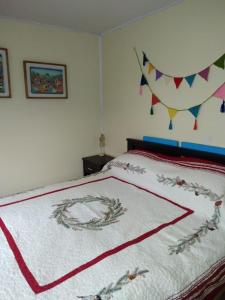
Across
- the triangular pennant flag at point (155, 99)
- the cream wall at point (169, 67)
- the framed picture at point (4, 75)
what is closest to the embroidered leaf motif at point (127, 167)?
the cream wall at point (169, 67)

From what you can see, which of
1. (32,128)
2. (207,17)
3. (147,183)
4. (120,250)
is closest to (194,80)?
(207,17)

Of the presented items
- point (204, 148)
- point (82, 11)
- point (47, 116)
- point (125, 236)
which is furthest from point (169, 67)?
point (125, 236)

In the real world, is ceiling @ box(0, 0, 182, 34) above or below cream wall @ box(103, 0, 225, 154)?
above

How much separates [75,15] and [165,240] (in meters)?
2.38

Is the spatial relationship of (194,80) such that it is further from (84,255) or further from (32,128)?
(32,128)

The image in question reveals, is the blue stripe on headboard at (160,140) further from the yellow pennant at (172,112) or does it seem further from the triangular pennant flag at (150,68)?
the triangular pennant flag at (150,68)

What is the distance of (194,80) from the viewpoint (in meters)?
2.08

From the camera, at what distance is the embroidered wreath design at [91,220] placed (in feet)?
4.91

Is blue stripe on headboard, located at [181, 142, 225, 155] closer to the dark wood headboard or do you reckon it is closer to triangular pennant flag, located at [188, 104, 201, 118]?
the dark wood headboard

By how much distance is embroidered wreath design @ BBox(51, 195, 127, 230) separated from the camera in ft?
4.91

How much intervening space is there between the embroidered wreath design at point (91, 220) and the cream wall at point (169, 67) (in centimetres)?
102

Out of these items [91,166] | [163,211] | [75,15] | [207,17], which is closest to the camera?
[163,211]

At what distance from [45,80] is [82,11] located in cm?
89

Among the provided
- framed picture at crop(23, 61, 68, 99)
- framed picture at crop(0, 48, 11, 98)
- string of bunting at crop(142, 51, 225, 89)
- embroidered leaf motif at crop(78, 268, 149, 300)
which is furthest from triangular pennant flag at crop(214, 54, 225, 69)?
framed picture at crop(0, 48, 11, 98)
